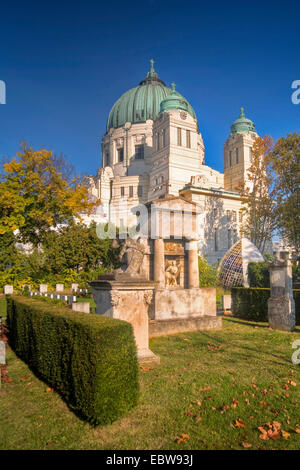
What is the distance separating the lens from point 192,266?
48.9 feet

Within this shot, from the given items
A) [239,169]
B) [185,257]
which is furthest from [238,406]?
[239,169]

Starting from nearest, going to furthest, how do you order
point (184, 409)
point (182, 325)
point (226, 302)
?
point (184, 409), point (182, 325), point (226, 302)

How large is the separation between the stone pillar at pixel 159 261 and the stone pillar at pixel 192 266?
4.97ft

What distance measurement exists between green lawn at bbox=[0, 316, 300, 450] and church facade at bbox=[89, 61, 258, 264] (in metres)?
30.4

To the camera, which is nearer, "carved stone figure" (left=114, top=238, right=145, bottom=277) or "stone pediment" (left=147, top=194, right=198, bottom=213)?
"carved stone figure" (left=114, top=238, right=145, bottom=277)

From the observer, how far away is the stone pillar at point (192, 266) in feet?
48.3

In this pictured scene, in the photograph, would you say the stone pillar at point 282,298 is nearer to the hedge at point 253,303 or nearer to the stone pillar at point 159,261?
the hedge at point 253,303

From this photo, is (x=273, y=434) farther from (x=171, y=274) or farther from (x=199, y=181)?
(x=199, y=181)

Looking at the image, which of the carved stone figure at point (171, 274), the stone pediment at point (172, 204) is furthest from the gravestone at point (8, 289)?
the carved stone figure at point (171, 274)

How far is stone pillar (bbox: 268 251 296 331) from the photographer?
1122 centimetres

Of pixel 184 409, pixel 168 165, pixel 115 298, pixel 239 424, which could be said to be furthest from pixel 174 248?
pixel 168 165

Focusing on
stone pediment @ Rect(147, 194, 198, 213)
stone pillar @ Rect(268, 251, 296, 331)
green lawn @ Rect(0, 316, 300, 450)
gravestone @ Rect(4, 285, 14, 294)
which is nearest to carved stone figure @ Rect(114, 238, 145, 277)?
green lawn @ Rect(0, 316, 300, 450)

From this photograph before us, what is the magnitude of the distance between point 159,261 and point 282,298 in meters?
5.42

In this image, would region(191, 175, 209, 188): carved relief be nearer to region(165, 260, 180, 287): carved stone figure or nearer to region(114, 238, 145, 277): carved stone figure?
region(165, 260, 180, 287): carved stone figure
